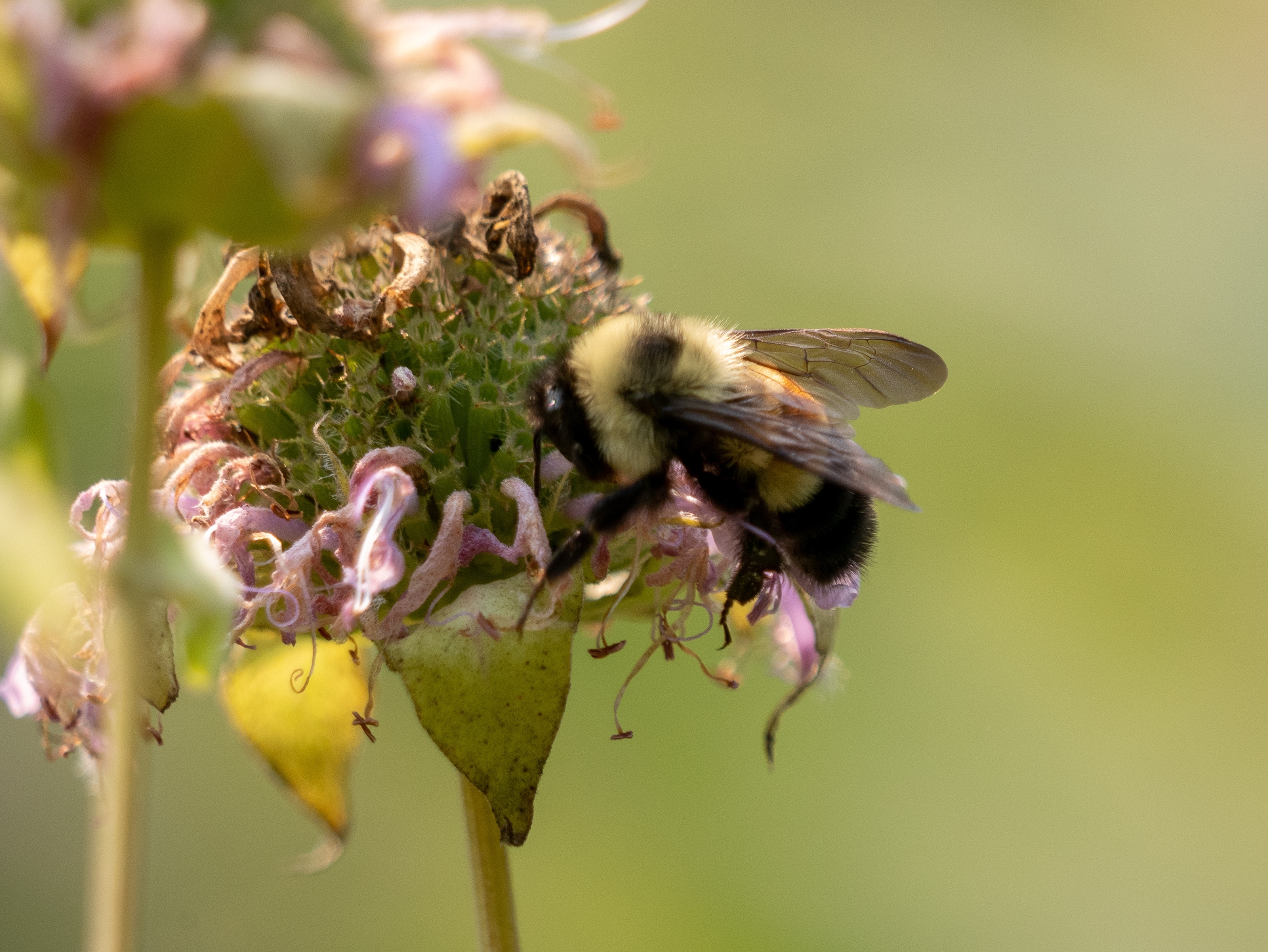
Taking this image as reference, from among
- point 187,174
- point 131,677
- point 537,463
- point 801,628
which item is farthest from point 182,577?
point 801,628

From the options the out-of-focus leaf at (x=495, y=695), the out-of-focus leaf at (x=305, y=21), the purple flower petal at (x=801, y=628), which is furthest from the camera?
the purple flower petal at (x=801, y=628)

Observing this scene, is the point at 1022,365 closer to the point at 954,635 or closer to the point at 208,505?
the point at 954,635

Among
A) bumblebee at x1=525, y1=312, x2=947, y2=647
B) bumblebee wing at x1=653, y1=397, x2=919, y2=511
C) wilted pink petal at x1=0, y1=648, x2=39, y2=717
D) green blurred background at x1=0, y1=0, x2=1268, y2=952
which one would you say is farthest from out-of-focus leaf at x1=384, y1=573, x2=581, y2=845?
green blurred background at x1=0, y1=0, x2=1268, y2=952

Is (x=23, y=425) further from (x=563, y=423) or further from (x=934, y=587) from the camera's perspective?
(x=934, y=587)

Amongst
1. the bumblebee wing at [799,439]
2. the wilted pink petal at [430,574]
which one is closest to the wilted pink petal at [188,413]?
the wilted pink petal at [430,574]

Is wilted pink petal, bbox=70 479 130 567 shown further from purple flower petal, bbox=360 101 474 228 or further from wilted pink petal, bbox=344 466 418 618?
purple flower petal, bbox=360 101 474 228

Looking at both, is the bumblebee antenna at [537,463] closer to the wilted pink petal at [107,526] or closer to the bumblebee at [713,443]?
the bumblebee at [713,443]

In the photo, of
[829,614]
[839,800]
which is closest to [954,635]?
[839,800]
